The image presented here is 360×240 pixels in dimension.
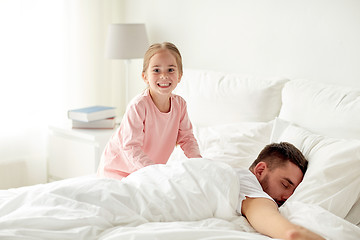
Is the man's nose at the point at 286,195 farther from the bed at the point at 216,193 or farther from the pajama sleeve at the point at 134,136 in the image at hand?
the pajama sleeve at the point at 134,136

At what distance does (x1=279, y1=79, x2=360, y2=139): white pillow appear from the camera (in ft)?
6.63

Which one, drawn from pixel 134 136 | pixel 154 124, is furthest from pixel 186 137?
pixel 134 136

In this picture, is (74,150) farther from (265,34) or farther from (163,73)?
(265,34)

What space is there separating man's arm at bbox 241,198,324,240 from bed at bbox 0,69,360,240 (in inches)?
1.4

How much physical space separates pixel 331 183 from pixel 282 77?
38.5 inches

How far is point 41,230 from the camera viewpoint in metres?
1.35

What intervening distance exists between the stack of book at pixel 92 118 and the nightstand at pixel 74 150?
5 cm

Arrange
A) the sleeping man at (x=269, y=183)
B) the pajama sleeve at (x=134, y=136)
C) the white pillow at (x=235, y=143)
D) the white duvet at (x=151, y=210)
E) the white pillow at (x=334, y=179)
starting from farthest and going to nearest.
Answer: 1. the white pillow at (x=235, y=143)
2. the pajama sleeve at (x=134, y=136)
3. the white pillow at (x=334, y=179)
4. the sleeping man at (x=269, y=183)
5. the white duvet at (x=151, y=210)

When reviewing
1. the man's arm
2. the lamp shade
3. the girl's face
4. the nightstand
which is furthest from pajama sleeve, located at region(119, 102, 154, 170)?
the lamp shade

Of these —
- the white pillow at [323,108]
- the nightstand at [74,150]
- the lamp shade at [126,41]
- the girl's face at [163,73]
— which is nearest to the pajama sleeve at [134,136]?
the girl's face at [163,73]

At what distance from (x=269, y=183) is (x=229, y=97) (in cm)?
88

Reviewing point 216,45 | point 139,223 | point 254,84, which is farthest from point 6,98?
→ point 139,223

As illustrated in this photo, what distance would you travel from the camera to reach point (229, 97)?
8.41 feet

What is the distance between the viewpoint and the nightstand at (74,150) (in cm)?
296
